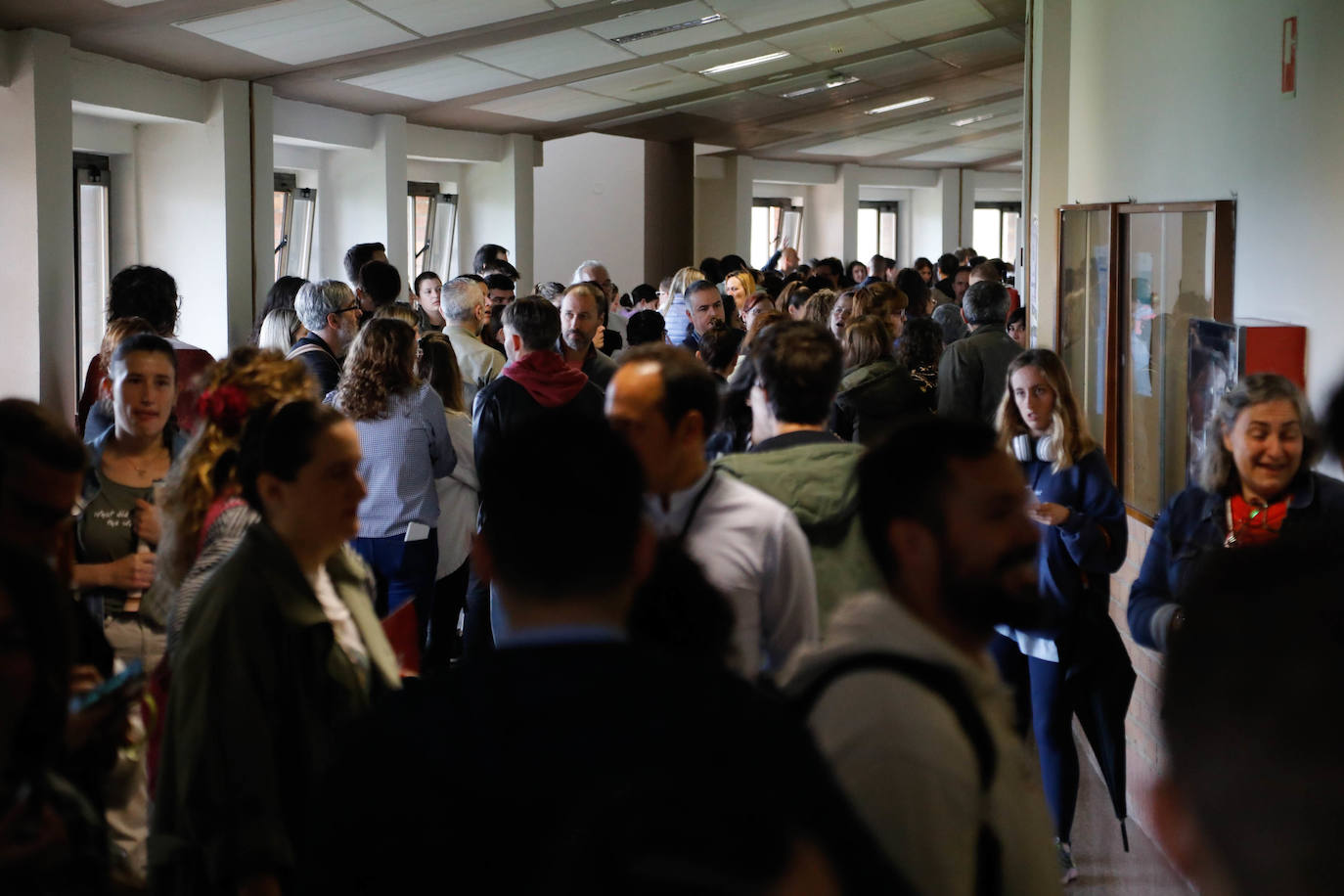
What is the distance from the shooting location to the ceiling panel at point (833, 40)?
1179cm

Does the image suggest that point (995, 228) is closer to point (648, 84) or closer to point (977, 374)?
point (648, 84)

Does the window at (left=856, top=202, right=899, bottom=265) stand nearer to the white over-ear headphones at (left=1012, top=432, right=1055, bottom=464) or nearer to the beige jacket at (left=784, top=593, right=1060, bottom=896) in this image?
the white over-ear headphones at (left=1012, top=432, right=1055, bottom=464)

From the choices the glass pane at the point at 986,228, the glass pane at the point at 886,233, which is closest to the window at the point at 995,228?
the glass pane at the point at 986,228

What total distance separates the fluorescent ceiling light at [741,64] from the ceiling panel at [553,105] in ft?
3.45

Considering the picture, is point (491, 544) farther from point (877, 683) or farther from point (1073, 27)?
point (1073, 27)

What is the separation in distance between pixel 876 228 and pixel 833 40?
1469 centimetres

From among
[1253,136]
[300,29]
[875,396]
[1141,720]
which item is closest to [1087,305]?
[875,396]

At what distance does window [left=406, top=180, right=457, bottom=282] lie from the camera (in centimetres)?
1418

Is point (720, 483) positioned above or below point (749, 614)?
above

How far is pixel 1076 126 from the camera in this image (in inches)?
376

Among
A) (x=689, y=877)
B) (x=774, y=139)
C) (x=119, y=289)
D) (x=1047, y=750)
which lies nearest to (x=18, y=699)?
→ (x=689, y=877)

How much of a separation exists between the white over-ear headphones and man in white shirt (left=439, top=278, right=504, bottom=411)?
2897 millimetres

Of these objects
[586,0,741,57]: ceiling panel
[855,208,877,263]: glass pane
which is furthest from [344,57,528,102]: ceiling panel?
[855,208,877,263]: glass pane

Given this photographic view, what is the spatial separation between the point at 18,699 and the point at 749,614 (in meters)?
1.38
